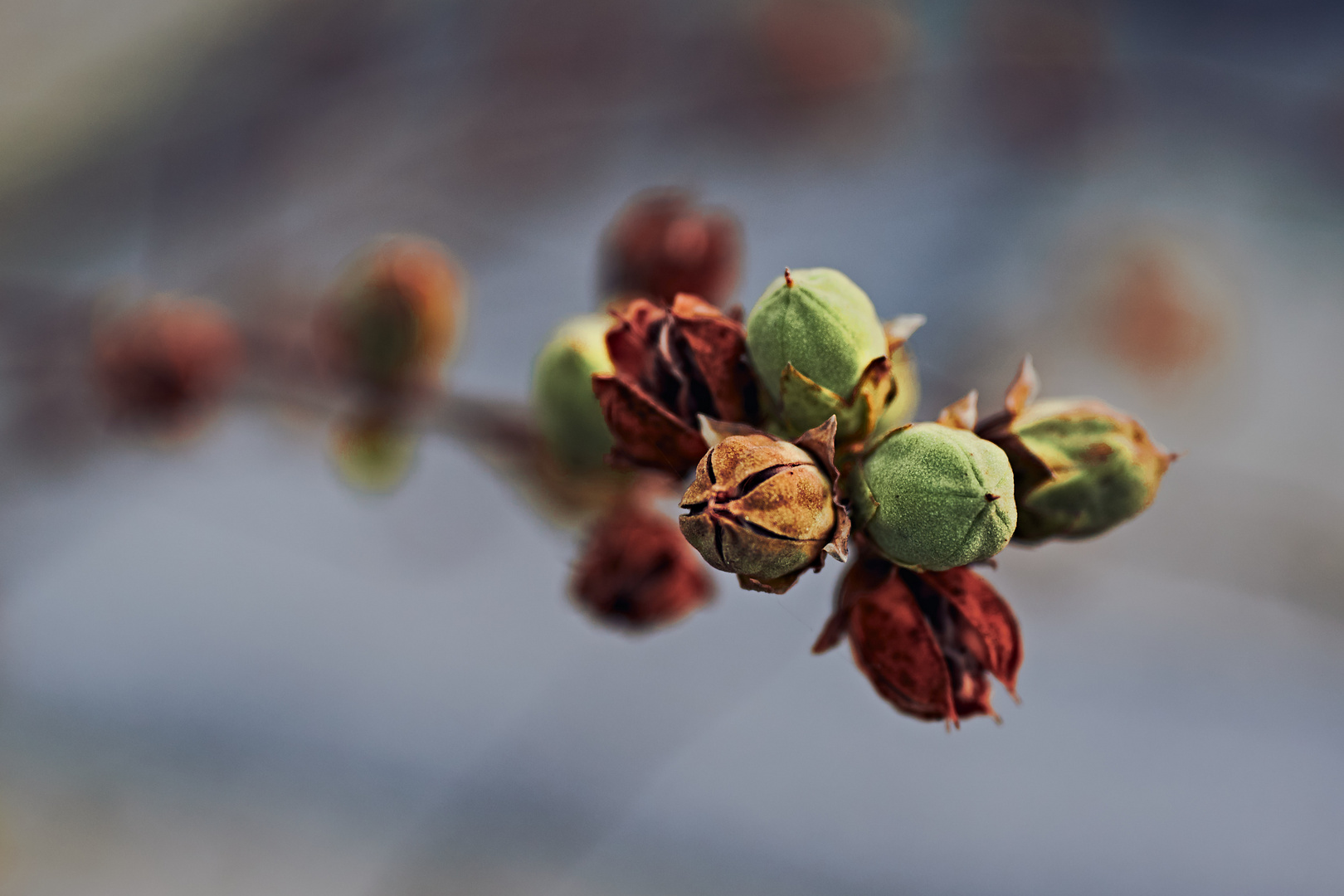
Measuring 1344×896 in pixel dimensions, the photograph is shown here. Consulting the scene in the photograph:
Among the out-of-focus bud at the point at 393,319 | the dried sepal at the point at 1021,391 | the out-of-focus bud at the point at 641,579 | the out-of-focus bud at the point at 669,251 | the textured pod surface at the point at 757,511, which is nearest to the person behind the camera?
the textured pod surface at the point at 757,511

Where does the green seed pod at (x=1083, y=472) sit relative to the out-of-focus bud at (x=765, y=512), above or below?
above

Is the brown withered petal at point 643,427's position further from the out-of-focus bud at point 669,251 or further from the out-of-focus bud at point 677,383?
the out-of-focus bud at point 669,251

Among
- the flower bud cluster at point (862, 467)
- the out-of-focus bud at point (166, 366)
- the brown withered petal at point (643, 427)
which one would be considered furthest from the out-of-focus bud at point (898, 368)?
the out-of-focus bud at point (166, 366)

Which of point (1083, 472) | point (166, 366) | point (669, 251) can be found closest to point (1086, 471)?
point (1083, 472)

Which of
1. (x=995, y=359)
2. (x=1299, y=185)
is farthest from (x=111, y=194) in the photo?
(x=1299, y=185)

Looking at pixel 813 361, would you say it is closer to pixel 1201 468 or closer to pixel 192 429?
pixel 192 429

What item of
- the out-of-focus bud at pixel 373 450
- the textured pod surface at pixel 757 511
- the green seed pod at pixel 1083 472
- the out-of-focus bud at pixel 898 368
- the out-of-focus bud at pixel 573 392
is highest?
the out-of-focus bud at pixel 373 450

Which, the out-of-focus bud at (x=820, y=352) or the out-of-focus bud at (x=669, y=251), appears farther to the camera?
the out-of-focus bud at (x=669, y=251)

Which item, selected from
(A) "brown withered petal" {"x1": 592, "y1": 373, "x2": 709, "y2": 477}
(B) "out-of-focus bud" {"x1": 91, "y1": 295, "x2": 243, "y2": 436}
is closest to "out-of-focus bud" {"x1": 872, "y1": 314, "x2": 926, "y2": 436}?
(A) "brown withered petal" {"x1": 592, "y1": 373, "x2": 709, "y2": 477}
